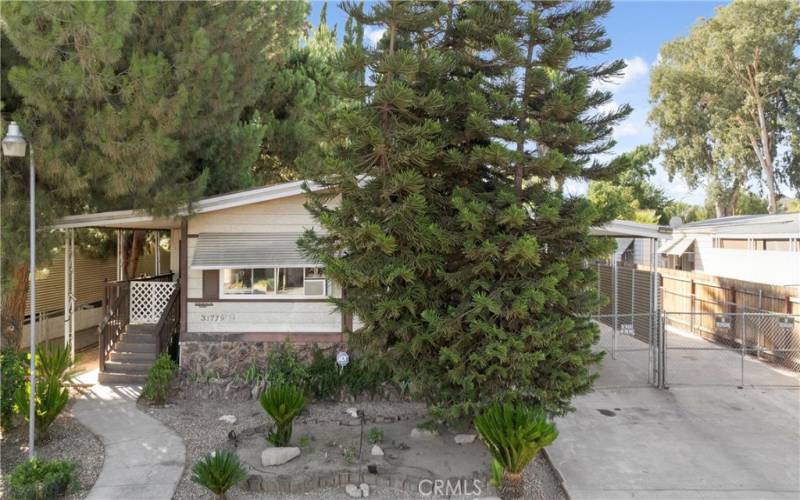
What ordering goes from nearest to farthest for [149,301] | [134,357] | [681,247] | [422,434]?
[422,434] < [134,357] < [149,301] < [681,247]

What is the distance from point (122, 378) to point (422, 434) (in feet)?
18.0

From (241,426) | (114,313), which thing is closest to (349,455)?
(241,426)

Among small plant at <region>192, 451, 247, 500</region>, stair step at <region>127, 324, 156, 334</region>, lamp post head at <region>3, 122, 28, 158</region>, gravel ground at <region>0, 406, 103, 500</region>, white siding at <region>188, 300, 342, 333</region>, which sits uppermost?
lamp post head at <region>3, 122, 28, 158</region>

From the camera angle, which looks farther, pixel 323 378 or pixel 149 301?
pixel 149 301

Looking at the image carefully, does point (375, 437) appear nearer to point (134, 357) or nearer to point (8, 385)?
point (8, 385)

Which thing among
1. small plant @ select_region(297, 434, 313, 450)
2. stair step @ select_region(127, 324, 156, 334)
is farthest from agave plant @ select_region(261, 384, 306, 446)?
stair step @ select_region(127, 324, 156, 334)

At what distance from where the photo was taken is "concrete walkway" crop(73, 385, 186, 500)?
5.58 metres

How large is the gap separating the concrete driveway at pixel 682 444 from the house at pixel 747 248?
464 centimetres

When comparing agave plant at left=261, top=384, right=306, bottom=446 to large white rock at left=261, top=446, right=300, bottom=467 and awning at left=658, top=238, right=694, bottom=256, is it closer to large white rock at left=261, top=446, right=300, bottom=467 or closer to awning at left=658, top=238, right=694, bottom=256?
large white rock at left=261, top=446, right=300, bottom=467

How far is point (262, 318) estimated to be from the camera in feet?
Result: 30.6

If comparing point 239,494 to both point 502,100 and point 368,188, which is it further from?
point 502,100

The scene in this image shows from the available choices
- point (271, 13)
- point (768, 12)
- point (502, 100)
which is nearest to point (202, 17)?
point (271, 13)

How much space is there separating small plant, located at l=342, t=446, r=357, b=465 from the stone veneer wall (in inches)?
117

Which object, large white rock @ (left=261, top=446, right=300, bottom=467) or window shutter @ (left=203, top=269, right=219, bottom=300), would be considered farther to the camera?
window shutter @ (left=203, top=269, right=219, bottom=300)
